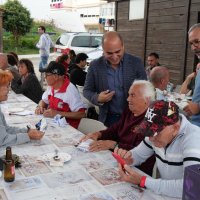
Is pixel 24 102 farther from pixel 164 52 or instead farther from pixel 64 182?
pixel 164 52

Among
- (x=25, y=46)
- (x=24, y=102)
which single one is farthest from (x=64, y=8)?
(x=24, y=102)

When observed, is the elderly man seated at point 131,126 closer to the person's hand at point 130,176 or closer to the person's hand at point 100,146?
the person's hand at point 100,146

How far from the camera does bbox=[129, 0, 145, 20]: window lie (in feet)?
28.7

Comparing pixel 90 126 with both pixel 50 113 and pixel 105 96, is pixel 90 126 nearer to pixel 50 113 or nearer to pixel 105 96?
pixel 105 96

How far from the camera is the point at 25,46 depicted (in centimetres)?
2572

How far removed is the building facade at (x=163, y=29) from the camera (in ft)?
23.2

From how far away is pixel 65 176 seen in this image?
201 centimetres

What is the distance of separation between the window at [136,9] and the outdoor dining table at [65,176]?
21.9 feet

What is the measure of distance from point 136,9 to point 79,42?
17.6ft

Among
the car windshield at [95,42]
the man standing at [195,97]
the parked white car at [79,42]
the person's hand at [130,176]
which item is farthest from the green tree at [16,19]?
the person's hand at [130,176]

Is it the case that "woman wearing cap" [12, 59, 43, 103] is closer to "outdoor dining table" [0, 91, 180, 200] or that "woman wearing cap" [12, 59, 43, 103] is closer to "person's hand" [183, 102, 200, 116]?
"outdoor dining table" [0, 91, 180, 200]

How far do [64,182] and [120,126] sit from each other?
3.64 feet

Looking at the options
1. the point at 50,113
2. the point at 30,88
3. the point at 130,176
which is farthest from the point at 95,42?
the point at 130,176

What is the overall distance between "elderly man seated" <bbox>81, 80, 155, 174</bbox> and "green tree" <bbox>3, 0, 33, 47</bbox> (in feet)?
72.4
